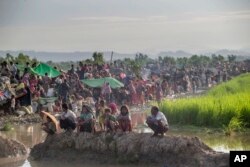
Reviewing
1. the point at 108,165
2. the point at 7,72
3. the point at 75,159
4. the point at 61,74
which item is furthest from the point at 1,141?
the point at 61,74

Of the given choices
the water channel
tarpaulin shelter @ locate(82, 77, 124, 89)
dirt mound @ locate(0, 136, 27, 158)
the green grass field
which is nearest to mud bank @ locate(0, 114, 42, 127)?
the water channel

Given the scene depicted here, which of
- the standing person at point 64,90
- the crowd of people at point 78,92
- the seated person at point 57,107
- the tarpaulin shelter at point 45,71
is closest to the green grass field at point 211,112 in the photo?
the crowd of people at point 78,92

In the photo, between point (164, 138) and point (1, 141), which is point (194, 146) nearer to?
point (164, 138)

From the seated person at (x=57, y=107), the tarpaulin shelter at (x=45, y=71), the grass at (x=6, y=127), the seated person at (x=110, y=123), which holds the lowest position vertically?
the grass at (x=6, y=127)

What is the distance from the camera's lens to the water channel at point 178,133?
1402cm

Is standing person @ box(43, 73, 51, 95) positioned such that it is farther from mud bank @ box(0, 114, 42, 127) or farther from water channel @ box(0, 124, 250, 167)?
water channel @ box(0, 124, 250, 167)

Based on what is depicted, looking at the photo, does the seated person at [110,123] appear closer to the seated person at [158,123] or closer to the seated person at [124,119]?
the seated person at [124,119]

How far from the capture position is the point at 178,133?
17.8 metres

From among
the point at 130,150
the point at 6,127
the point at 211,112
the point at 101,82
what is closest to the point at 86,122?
the point at 130,150

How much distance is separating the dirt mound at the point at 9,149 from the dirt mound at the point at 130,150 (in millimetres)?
309

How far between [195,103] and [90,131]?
19.4ft

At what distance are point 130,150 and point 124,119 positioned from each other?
34.8 inches

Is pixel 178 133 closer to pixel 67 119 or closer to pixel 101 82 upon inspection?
pixel 67 119

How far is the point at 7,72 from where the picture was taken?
2294cm
